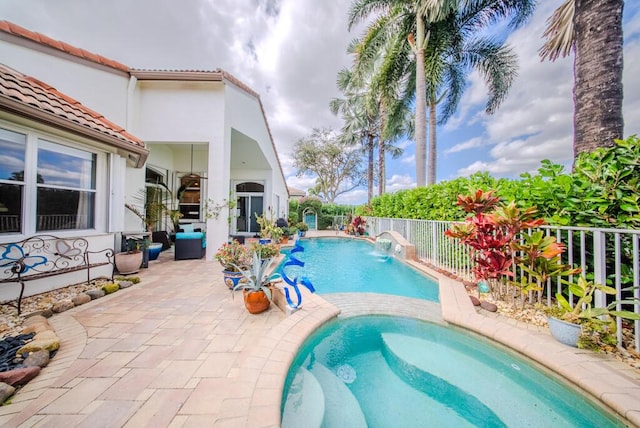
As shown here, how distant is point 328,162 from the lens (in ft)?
94.3

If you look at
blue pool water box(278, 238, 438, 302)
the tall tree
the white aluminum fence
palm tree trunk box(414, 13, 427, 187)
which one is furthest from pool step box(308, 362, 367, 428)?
the tall tree

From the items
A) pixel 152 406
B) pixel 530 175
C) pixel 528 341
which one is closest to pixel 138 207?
pixel 152 406

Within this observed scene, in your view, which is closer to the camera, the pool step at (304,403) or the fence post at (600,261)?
the pool step at (304,403)

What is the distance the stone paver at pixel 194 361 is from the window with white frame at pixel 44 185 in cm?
203

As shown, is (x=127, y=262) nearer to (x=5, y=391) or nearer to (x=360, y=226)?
(x=5, y=391)

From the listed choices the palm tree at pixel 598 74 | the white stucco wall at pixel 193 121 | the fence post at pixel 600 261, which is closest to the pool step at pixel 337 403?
the fence post at pixel 600 261

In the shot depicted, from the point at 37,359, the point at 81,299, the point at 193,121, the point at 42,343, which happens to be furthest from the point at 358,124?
the point at 37,359

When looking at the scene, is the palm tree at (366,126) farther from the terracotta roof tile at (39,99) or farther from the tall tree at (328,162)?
the terracotta roof tile at (39,99)

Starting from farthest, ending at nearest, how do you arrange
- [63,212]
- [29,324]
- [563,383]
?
[63,212] < [29,324] < [563,383]

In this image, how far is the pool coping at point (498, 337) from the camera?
2052mm

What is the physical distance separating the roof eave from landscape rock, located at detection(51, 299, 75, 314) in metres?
3.05

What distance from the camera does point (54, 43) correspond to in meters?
5.40

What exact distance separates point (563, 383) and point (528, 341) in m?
0.51

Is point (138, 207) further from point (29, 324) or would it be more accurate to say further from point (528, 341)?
point (528, 341)
